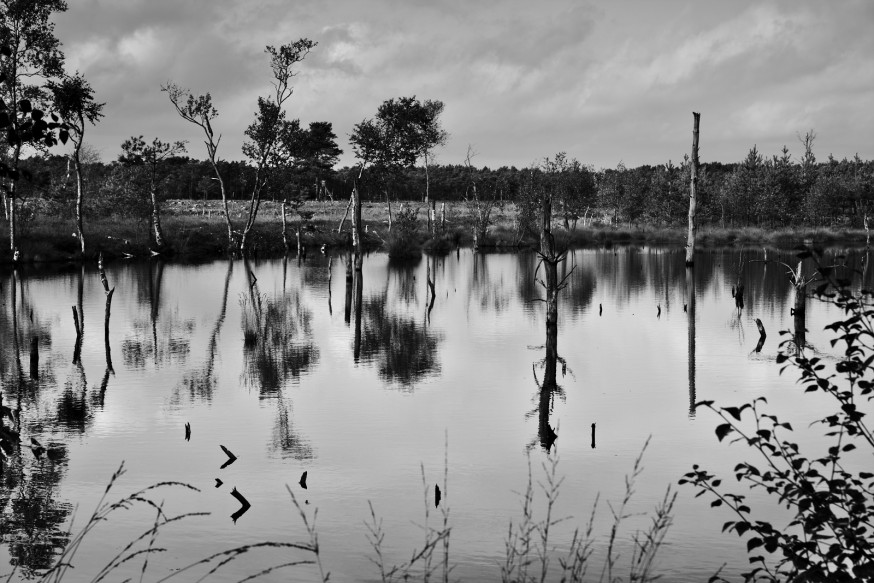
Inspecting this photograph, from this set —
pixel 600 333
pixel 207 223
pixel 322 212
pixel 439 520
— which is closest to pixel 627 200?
pixel 322 212

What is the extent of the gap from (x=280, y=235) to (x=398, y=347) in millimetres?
57346

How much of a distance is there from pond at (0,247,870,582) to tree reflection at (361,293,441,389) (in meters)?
0.12

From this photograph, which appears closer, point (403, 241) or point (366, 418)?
point (366, 418)

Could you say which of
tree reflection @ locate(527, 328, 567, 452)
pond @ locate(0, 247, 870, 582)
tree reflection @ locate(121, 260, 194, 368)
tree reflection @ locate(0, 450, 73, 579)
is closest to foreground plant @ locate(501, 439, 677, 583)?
pond @ locate(0, 247, 870, 582)

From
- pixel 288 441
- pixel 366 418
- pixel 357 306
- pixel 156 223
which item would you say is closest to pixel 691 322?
pixel 357 306

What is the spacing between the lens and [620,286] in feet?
149

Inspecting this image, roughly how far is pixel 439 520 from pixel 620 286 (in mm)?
35073

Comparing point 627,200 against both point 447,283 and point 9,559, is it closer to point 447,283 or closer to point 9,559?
→ point 447,283

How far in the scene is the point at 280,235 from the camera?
81875mm

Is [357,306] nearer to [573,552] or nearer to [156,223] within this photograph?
[573,552]

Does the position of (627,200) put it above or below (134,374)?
above

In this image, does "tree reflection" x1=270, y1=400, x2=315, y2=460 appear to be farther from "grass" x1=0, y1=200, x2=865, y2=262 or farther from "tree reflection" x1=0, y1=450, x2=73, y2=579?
"grass" x1=0, y1=200, x2=865, y2=262

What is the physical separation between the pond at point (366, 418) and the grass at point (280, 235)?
971 inches

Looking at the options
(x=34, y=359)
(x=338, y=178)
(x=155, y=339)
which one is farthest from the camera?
(x=338, y=178)
